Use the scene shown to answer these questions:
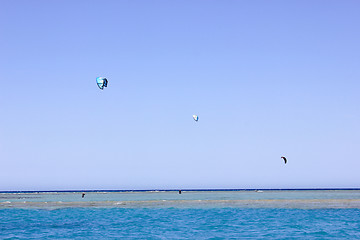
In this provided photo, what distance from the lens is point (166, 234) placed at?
1259 inches

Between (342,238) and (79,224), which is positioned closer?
(342,238)

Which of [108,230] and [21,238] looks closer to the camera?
[21,238]

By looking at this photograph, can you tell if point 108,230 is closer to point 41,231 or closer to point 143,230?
point 143,230

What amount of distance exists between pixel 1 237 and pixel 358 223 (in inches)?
1213

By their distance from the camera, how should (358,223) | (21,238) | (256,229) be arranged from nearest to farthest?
(21,238), (256,229), (358,223)

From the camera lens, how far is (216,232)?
3247 cm

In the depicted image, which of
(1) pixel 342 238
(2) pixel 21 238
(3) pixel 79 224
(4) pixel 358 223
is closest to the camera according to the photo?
(1) pixel 342 238

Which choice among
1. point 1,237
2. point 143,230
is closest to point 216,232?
point 143,230

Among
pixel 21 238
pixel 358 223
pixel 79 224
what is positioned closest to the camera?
pixel 21 238

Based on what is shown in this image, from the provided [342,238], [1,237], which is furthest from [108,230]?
[342,238]

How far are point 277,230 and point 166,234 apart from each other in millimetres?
9096

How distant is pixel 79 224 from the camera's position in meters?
39.8

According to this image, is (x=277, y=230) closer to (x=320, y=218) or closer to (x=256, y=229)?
(x=256, y=229)

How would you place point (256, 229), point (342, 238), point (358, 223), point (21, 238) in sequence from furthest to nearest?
point (358, 223) < point (256, 229) < point (21, 238) < point (342, 238)
